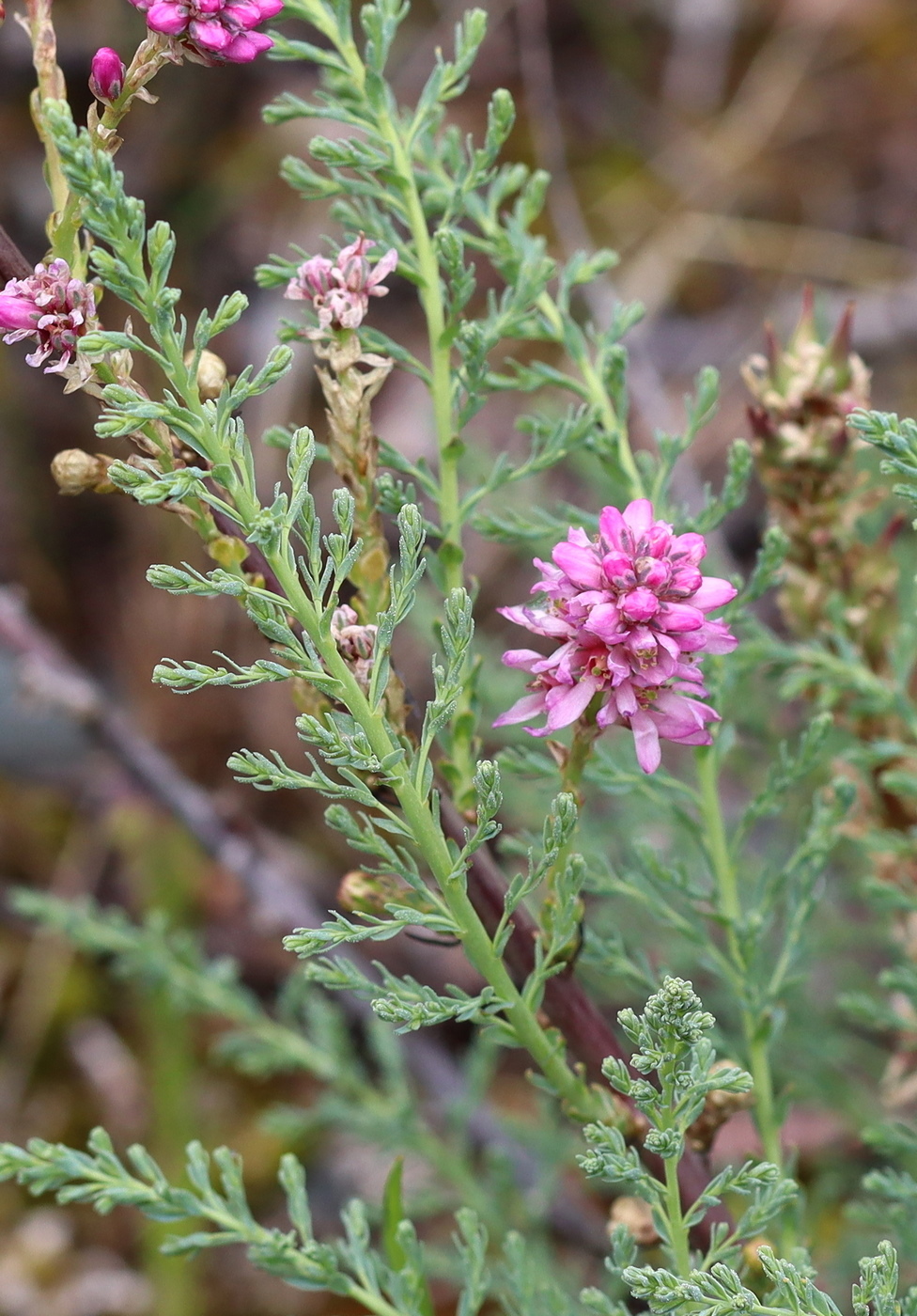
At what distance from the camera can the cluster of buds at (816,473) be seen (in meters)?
1.09

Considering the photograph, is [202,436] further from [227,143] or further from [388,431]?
[227,143]

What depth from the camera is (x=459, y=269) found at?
78 cm

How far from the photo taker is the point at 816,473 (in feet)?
3.63

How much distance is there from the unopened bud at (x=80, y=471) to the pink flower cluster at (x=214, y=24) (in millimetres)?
234

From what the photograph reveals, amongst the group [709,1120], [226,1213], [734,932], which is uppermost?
[734,932]

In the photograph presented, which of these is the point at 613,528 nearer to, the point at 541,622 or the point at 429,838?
the point at 541,622

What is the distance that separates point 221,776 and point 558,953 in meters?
1.68

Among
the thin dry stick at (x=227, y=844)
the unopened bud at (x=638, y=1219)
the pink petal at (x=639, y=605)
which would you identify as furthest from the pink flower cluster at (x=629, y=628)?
the thin dry stick at (x=227, y=844)

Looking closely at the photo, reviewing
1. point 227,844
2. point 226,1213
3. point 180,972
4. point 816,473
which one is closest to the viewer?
point 226,1213

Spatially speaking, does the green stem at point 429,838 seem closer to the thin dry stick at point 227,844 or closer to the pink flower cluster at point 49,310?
the pink flower cluster at point 49,310

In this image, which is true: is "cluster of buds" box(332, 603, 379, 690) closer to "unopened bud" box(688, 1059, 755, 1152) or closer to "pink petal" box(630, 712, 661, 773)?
"pink petal" box(630, 712, 661, 773)

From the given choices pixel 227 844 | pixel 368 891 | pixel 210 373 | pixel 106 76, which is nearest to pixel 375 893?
pixel 368 891

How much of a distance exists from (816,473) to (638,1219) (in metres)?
0.66

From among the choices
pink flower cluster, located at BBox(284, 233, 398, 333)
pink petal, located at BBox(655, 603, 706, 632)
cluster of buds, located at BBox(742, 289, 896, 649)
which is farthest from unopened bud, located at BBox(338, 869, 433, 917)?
cluster of buds, located at BBox(742, 289, 896, 649)
